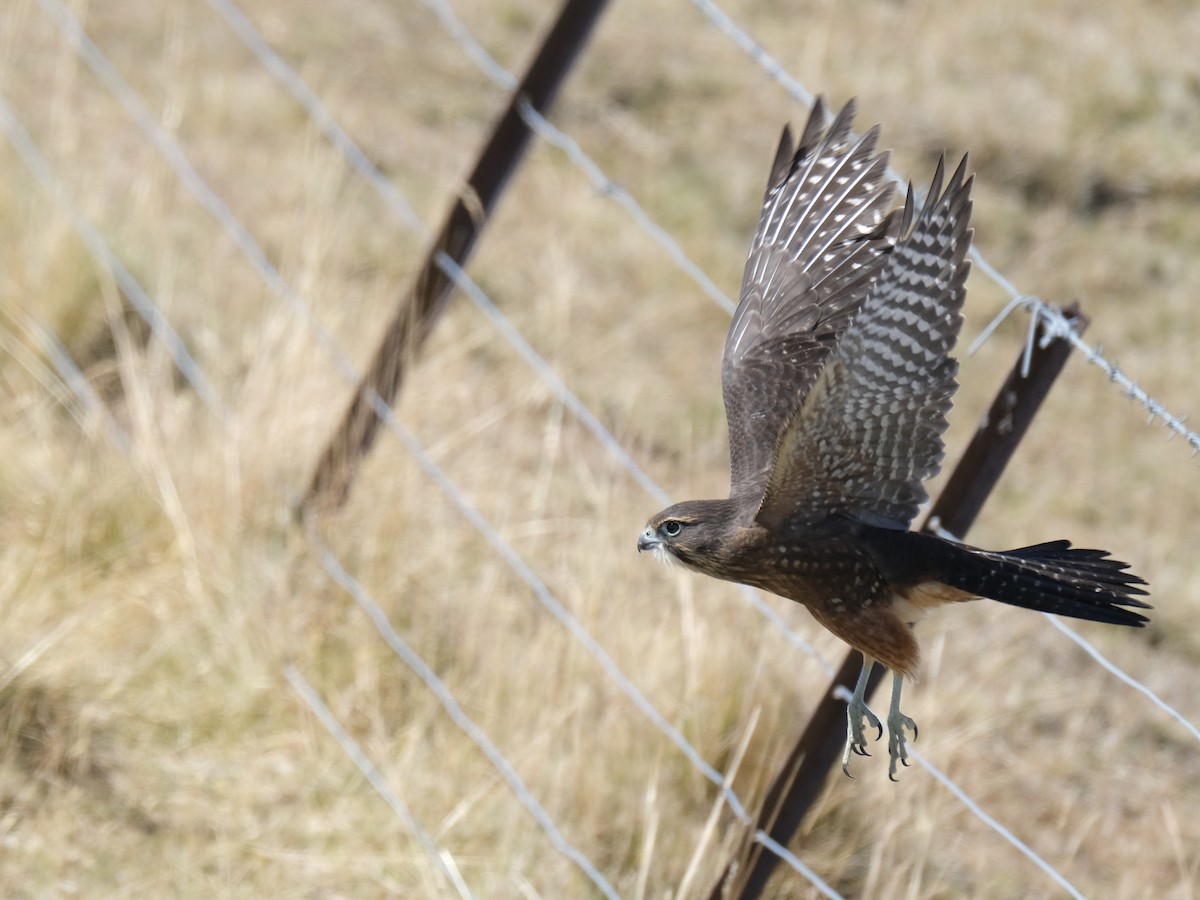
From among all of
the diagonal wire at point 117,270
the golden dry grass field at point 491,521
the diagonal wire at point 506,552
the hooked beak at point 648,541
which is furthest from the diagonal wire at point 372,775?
the hooked beak at point 648,541

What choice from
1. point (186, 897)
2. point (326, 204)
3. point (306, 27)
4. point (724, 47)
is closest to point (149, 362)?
point (326, 204)

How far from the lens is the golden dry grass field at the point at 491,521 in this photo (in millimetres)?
3562

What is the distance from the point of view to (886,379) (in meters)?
2.32

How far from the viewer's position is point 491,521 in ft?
15.2

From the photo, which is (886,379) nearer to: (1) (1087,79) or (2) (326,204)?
(2) (326,204)

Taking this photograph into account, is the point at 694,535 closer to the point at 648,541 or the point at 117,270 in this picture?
the point at 648,541

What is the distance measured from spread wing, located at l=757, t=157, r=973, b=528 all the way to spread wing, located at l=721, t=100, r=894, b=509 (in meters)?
0.28

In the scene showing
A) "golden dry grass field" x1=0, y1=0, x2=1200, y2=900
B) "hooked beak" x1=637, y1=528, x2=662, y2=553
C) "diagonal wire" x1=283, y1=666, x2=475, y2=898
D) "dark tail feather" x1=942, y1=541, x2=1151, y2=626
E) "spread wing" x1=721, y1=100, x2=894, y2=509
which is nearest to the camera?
"dark tail feather" x1=942, y1=541, x2=1151, y2=626

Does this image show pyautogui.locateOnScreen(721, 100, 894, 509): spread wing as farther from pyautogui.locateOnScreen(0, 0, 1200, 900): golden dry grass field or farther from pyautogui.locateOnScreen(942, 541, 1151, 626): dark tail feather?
pyautogui.locateOnScreen(0, 0, 1200, 900): golden dry grass field

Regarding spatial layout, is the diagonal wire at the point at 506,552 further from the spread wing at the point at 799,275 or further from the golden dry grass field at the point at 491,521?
the spread wing at the point at 799,275

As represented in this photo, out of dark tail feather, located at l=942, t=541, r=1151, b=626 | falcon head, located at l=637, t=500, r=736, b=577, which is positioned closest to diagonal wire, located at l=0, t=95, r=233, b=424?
falcon head, located at l=637, t=500, r=736, b=577

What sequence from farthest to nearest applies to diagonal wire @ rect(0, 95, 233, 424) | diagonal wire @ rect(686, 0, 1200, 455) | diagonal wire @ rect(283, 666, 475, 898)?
1. diagonal wire @ rect(0, 95, 233, 424)
2. diagonal wire @ rect(283, 666, 475, 898)
3. diagonal wire @ rect(686, 0, 1200, 455)

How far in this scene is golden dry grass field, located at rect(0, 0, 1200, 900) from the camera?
11.7 feet

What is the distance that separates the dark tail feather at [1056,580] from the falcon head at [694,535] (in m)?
0.39
